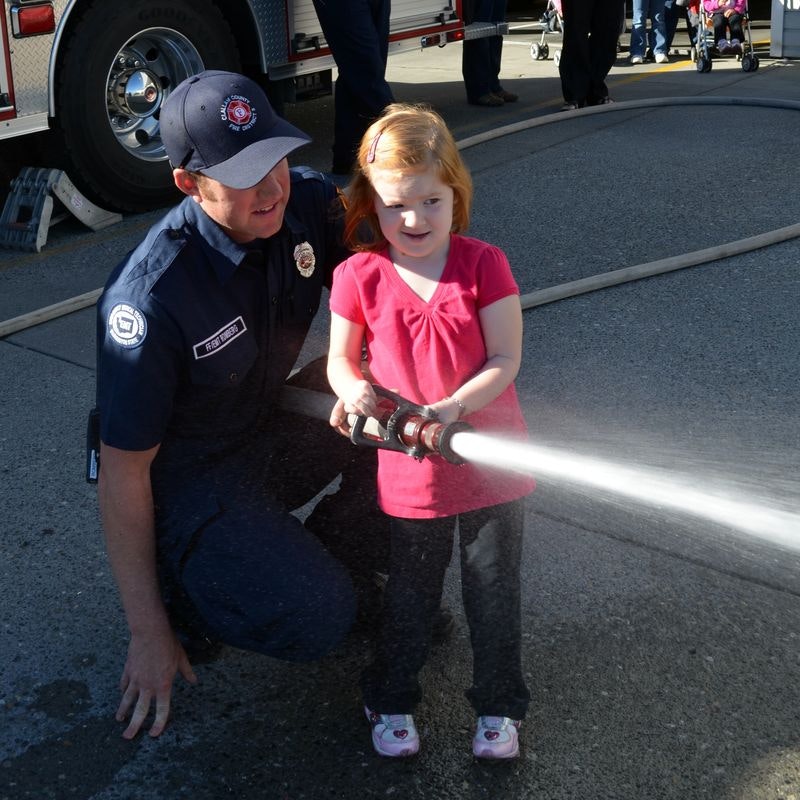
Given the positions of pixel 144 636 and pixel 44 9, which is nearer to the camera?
pixel 144 636

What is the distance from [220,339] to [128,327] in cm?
22

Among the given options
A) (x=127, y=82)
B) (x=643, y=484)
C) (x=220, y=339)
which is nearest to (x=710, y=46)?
(x=127, y=82)

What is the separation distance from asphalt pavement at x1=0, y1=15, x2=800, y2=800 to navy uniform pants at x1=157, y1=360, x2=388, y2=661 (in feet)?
0.62

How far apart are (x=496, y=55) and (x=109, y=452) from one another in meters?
7.09

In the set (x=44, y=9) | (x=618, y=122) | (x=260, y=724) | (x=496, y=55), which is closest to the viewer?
(x=260, y=724)

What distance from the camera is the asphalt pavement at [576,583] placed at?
2256mm

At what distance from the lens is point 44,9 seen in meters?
5.15

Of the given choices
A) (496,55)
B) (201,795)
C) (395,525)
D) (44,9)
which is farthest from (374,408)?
(496,55)

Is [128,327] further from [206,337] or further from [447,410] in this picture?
[447,410]

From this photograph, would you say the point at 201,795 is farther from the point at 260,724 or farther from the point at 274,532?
the point at 274,532

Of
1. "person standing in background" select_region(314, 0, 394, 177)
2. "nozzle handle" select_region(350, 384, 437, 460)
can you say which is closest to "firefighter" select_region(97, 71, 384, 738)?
"nozzle handle" select_region(350, 384, 437, 460)

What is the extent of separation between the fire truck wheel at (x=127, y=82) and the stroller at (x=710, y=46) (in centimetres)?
492

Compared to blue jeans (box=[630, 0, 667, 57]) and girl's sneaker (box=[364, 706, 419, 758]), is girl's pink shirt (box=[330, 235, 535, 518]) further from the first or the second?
blue jeans (box=[630, 0, 667, 57])

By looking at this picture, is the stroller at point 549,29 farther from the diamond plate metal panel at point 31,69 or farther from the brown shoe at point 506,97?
the diamond plate metal panel at point 31,69
